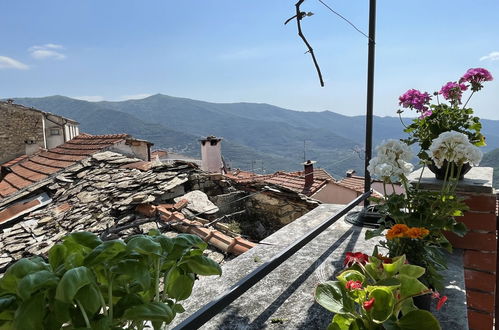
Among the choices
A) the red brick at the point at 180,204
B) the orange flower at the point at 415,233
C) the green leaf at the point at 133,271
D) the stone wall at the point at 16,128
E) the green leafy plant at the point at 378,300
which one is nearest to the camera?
the green leaf at the point at 133,271

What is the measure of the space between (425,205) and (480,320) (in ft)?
2.78

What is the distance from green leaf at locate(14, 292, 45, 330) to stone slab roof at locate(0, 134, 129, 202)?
7956 millimetres

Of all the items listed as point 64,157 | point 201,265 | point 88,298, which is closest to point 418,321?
point 201,265

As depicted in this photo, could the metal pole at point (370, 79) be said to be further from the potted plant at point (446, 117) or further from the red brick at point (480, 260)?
the red brick at point (480, 260)

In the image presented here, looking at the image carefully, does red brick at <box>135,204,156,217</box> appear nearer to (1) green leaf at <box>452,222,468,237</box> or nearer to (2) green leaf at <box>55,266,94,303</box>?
(1) green leaf at <box>452,222,468,237</box>

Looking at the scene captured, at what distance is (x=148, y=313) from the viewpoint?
63cm

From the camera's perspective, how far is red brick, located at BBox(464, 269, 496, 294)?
1957 mm

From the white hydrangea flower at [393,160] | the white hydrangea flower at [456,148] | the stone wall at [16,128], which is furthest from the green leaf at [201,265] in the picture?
the stone wall at [16,128]

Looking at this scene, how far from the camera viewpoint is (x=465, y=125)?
1.98 metres

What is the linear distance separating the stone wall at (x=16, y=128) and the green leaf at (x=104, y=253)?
18866 millimetres

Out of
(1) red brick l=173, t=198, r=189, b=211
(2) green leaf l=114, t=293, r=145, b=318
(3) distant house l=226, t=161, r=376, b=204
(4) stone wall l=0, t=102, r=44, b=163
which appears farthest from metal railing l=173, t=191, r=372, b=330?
(4) stone wall l=0, t=102, r=44, b=163

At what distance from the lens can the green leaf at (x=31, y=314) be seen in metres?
0.54

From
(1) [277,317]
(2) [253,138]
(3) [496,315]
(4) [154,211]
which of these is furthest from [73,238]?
(2) [253,138]

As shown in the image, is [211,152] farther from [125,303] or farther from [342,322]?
[125,303]
